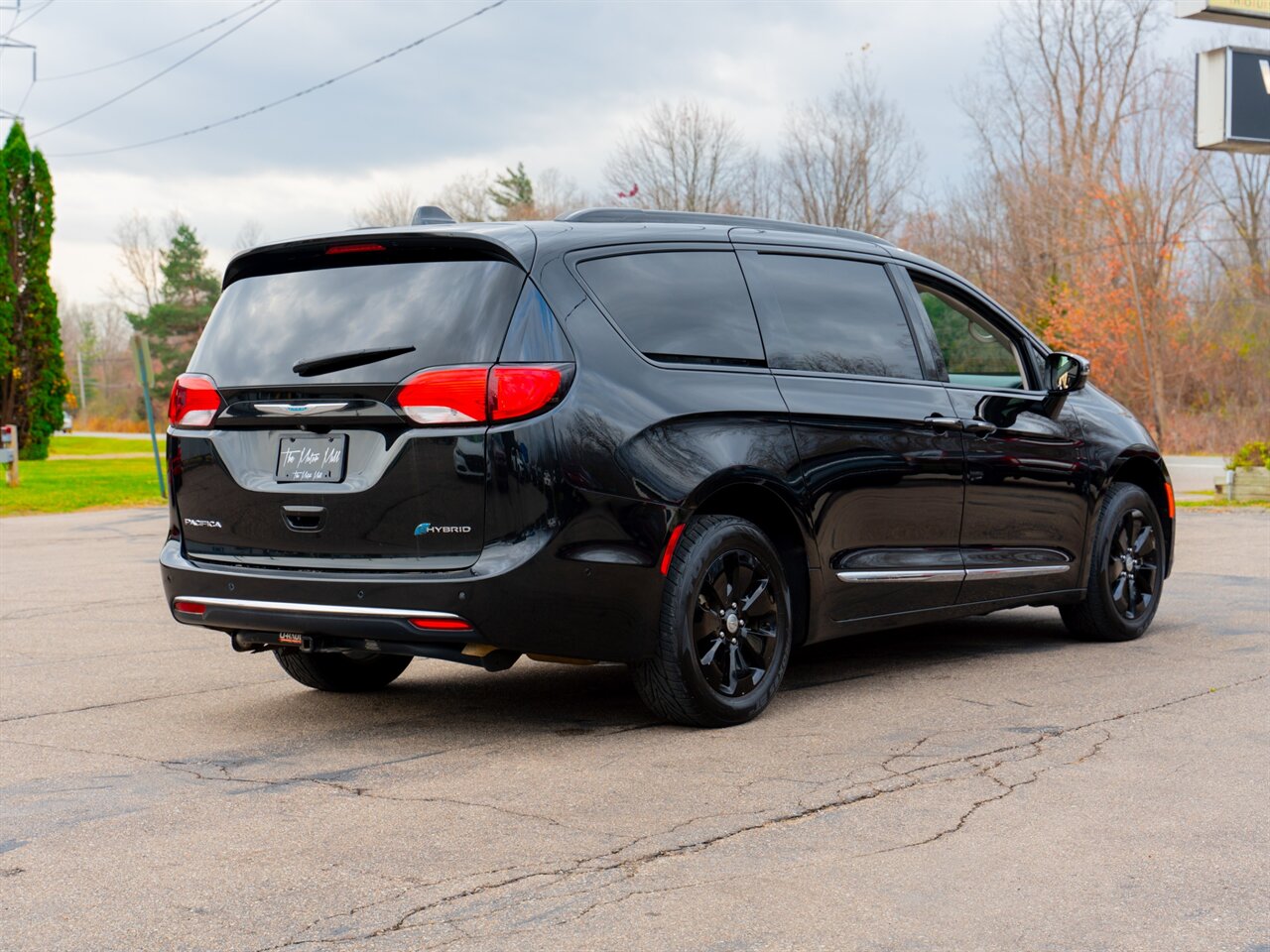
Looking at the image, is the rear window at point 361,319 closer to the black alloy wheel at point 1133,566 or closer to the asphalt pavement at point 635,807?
the asphalt pavement at point 635,807

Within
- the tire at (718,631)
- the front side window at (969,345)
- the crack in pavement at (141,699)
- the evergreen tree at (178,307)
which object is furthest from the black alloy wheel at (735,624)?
the evergreen tree at (178,307)

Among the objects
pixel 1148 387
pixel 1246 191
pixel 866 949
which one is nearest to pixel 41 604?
pixel 866 949

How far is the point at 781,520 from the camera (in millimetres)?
5871

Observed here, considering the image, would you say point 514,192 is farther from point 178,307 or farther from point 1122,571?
point 1122,571

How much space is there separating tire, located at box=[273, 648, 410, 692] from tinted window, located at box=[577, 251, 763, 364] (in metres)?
1.98

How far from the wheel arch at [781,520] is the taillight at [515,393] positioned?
847 mm

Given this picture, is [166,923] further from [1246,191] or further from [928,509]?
[1246,191]

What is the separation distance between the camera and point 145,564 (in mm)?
12492

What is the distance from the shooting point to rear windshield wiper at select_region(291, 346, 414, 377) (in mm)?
5129

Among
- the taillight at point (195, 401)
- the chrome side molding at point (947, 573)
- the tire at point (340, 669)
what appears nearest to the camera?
the taillight at point (195, 401)

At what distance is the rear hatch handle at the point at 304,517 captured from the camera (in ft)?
16.9

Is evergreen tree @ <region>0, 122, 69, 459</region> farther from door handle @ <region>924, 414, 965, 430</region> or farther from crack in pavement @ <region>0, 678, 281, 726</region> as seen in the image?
door handle @ <region>924, 414, 965, 430</region>

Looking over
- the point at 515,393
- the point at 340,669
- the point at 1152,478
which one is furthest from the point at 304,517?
the point at 1152,478

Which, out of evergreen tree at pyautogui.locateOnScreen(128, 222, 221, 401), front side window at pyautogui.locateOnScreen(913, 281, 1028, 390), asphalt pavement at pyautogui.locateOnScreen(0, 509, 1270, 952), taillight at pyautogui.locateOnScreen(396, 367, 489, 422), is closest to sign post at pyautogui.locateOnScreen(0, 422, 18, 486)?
asphalt pavement at pyautogui.locateOnScreen(0, 509, 1270, 952)
